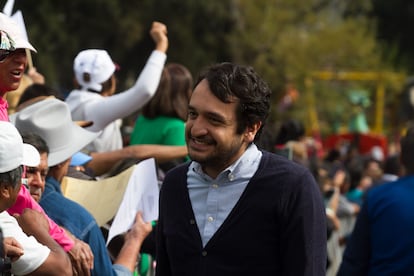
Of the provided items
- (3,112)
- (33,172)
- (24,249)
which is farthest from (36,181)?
(24,249)

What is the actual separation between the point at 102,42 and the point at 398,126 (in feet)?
31.5

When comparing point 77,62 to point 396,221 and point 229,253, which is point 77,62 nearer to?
point 396,221

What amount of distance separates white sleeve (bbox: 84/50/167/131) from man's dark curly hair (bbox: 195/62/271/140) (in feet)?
7.45

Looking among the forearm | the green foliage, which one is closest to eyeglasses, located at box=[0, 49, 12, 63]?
the forearm

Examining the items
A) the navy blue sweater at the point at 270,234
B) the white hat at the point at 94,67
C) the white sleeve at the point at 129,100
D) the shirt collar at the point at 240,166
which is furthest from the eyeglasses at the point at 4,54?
the white hat at the point at 94,67

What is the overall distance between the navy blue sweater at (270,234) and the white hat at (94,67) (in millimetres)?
2870

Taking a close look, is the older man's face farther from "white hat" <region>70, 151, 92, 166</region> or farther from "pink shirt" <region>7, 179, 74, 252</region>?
"white hat" <region>70, 151, 92, 166</region>

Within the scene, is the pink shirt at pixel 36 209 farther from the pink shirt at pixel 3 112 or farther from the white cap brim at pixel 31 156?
the pink shirt at pixel 3 112

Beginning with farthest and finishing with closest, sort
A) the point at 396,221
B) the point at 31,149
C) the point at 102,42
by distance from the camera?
the point at 102,42 < the point at 396,221 < the point at 31,149

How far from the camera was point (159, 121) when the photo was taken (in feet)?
24.6

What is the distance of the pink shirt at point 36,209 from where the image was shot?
458cm

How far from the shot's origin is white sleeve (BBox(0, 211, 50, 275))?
409 centimetres

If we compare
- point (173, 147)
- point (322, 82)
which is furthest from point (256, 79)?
point (322, 82)

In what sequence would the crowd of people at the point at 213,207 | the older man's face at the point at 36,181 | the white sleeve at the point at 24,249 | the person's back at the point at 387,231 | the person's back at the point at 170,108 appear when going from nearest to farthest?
the white sleeve at the point at 24,249 → the crowd of people at the point at 213,207 → the older man's face at the point at 36,181 → the person's back at the point at 387,231 → the person's back at the point at 170,108
